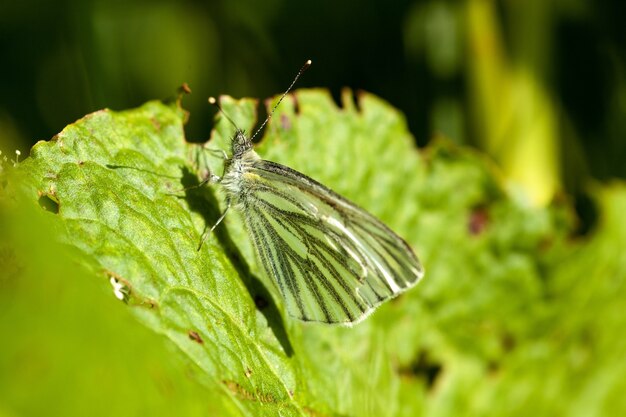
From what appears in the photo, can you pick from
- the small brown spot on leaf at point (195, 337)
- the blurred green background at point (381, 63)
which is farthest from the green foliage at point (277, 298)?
the blurred green background at point (381, 63)

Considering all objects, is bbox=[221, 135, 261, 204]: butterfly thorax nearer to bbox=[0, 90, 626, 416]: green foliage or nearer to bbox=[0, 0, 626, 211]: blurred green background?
bbox=[0, 90, 626, 416]: green foliage

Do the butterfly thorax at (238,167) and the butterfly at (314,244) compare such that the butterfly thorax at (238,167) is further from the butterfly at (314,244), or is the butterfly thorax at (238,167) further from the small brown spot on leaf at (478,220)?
the small brown spot on leaf at (478,220)

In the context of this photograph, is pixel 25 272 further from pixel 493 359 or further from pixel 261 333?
pixel 493 359

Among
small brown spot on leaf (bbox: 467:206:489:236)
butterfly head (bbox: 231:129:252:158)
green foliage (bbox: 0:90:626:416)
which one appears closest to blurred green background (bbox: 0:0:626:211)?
small brown spot on leaf (bbox: 467:206:489:236)

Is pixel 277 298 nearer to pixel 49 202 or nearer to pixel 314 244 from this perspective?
pixel 314 244

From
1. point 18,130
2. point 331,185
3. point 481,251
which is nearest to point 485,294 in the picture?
point 481,251

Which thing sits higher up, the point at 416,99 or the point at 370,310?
the point at 416,99
